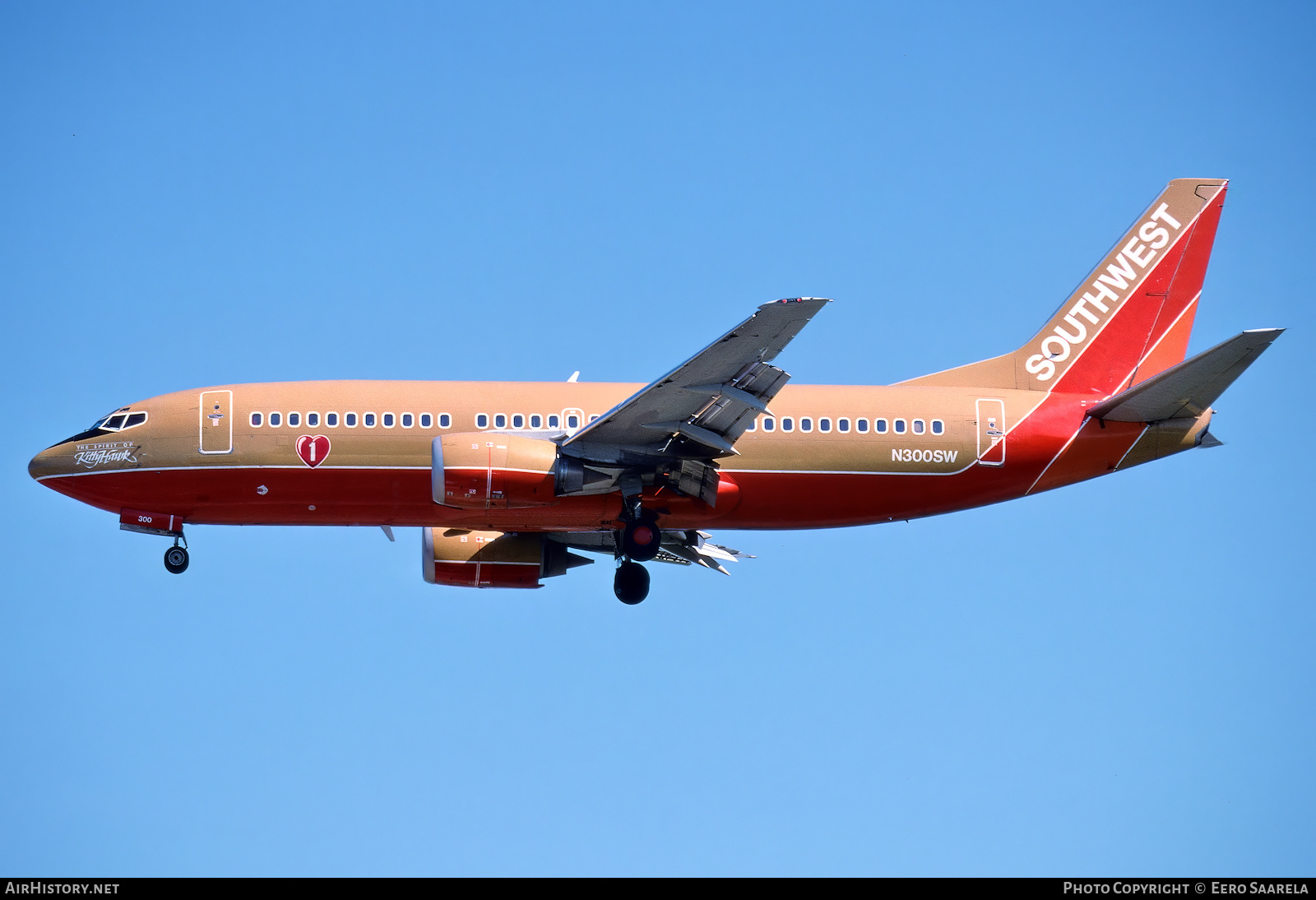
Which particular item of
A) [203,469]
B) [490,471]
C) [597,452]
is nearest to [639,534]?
[597,452]

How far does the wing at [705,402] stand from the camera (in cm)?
3170

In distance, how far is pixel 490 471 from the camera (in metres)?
35.0

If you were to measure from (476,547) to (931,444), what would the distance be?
12.8 meters

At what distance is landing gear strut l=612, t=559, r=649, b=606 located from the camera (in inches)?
1585

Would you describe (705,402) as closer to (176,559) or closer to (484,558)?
(484,558)

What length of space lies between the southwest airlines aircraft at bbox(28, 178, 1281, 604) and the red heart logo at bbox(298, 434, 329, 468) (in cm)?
4

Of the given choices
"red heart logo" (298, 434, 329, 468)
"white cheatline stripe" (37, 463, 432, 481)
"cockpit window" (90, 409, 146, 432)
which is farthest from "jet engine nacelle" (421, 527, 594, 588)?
"cockpit window" (90, 409, 146, 432)

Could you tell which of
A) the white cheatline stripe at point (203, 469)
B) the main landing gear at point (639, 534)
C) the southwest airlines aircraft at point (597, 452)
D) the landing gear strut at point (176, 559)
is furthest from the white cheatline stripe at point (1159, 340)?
the landing gear strut at point (176, 559)

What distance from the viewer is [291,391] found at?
37.5 metres

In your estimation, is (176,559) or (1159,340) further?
(1159,340)

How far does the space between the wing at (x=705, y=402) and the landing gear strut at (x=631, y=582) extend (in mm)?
4349

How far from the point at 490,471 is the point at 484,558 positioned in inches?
283

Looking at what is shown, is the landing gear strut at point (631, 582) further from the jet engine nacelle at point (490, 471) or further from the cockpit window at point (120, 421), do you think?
the cockpit window at point (120, 421)
